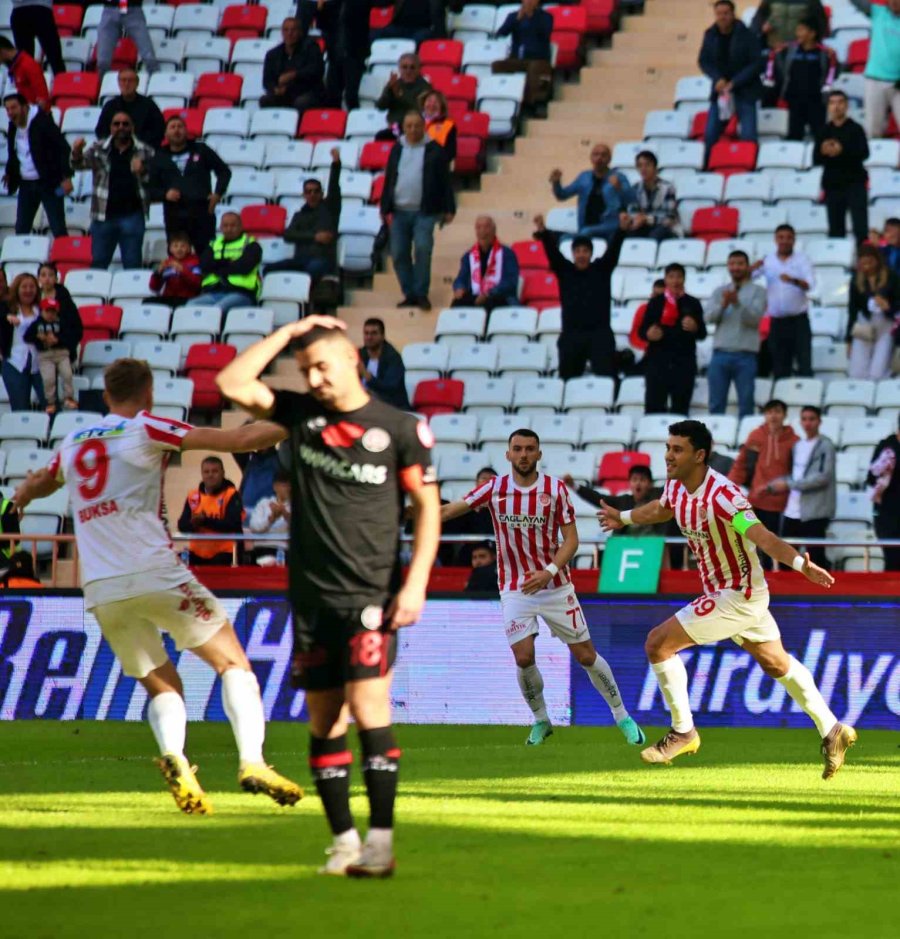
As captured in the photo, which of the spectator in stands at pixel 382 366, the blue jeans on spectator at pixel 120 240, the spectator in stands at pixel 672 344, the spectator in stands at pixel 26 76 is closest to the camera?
the spectator in stands at pixel 672 344

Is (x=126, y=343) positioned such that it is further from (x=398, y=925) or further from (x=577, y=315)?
(x=398, y=925)

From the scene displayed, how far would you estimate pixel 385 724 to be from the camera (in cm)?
705

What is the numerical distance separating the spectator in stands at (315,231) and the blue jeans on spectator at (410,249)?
714mm

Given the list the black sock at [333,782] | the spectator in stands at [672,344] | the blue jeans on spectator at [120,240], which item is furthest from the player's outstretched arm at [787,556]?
the blue jeans on spectator at [120,240]

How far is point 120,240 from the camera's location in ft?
76.0

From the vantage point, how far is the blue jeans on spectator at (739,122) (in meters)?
22.5

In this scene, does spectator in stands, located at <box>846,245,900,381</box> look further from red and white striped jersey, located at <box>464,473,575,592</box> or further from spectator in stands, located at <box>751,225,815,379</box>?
red and white striped jersey, located at <box>464,473,575,592</box>

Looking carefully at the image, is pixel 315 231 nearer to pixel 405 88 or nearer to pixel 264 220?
pixel 264 220

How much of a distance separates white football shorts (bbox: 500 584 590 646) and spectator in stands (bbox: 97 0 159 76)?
1464cm

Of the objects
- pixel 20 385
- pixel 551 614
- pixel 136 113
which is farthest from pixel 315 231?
pixel 551 614

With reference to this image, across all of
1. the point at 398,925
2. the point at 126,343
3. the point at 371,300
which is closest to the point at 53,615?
the point at 126,343

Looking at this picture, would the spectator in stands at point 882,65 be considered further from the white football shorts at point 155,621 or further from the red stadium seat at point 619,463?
the white football shorts at point 155,621

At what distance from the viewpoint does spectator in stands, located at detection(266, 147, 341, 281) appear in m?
21.6

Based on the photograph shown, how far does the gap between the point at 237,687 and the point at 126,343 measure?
1304 centimetres
